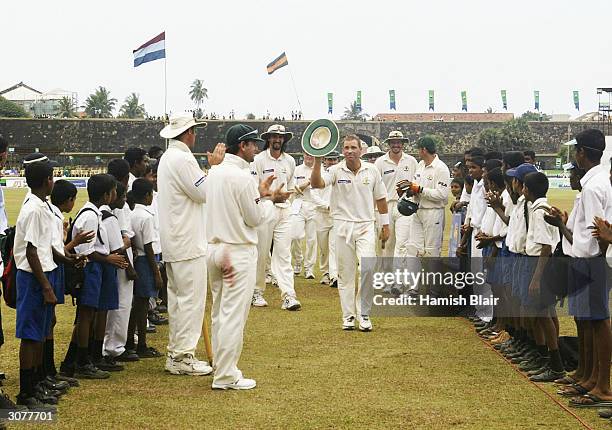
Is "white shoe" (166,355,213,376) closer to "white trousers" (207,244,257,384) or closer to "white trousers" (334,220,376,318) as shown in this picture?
"white trousers" (207,244,257,384)

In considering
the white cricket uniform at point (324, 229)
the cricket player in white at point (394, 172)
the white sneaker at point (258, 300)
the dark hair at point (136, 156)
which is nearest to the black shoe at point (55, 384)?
the dark hair at point (136, 156)

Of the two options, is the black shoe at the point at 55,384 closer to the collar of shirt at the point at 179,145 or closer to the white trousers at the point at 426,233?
the collar of shirt at the point at 179,145

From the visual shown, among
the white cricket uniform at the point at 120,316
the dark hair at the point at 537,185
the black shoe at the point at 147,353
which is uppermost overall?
the dark hair at the point at 537,185

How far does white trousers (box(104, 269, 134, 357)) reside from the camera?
26.2 feet

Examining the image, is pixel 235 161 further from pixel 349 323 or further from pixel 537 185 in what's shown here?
pixel 349 323

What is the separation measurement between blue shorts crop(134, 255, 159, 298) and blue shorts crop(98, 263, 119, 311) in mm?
750

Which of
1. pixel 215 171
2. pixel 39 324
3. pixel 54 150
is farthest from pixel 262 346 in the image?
pixel 54 150

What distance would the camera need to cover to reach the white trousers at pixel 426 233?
11766mm

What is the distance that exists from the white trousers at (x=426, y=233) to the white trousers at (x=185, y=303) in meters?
4.70

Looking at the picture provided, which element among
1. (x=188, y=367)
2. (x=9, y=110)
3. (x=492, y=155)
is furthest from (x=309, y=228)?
(x=9, y=110)

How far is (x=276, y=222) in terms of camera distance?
1208 cm

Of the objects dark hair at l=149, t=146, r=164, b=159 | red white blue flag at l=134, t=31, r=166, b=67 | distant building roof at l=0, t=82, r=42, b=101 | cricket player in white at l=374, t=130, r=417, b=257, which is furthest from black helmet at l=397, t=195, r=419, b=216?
distant building roof at l=0, t=82, r=42, b=101

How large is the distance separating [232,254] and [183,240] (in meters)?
0.69

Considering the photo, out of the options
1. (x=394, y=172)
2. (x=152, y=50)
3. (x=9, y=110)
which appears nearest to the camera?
(x=394, y=172)
